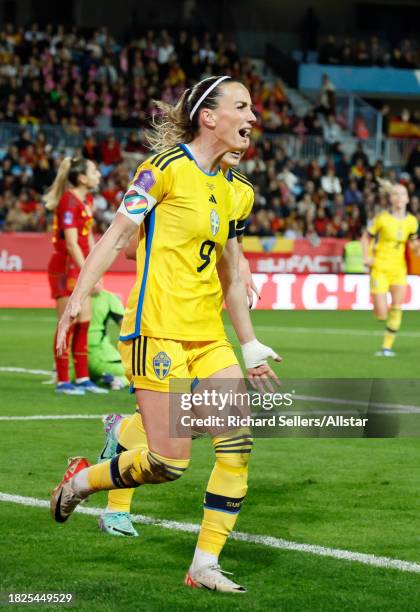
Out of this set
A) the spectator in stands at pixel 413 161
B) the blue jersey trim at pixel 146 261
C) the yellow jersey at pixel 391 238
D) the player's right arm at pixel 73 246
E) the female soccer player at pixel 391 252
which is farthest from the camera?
the spectator in stands at pixel 413 161

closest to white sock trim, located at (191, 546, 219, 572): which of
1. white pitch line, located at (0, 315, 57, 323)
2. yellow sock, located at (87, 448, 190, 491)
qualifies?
yellow sock, located at (87, 448, 190, 491)

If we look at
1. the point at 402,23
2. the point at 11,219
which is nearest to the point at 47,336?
the point at 11,219

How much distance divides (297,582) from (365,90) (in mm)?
38974

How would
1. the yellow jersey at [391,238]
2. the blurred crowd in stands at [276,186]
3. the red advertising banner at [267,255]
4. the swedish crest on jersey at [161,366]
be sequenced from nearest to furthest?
the swedish crest on jersey at [161,366]
the yellow jersey at [391,238]
the red advertising banner at [267,255]
the blurred crowd in stands at [276,186]

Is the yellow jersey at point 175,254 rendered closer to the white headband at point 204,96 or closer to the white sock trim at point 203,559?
the white headband at point 204,96

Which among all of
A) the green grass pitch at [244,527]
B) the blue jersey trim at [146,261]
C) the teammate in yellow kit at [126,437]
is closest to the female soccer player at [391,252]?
the green grass pitch at [244,527]

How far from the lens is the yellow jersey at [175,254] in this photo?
18.3 feet

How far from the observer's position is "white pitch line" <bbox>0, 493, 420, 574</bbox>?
589 cm

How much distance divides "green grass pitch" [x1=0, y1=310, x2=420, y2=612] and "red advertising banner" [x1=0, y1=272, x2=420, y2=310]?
11.7m

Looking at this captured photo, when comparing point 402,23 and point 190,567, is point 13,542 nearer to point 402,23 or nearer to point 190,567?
→ point 190,567

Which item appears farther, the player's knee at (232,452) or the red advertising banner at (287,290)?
the red advertising banner at (287,290)

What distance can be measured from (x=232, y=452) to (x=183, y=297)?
72cm

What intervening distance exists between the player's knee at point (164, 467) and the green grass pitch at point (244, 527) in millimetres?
478

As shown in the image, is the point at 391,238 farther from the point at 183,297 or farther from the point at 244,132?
the point at 183,297
